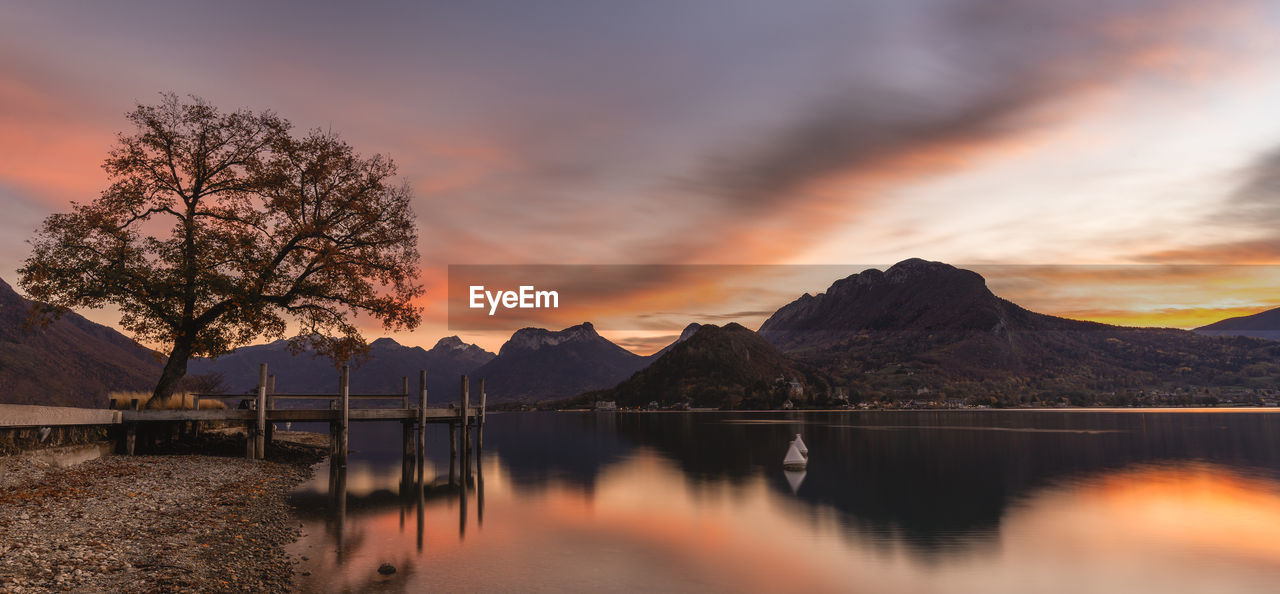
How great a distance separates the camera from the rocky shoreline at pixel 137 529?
11664 millimetres

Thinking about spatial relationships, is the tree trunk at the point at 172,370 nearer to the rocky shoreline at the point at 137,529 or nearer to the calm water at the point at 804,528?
the rocky shoreline at the point at 137,529

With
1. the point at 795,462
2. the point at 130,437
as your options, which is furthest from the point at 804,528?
the point at 130,437

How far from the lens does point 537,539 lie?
75.8 ft

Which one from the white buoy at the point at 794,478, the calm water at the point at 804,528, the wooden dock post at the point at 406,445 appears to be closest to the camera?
the calm water at the point at 804,528

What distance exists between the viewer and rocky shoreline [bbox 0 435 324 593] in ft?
38.3

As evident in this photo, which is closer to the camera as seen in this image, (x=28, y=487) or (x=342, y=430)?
(x=28, y=487)

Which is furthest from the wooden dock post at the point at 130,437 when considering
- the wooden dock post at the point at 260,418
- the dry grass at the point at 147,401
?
the wooden dock post at the point at 260,418

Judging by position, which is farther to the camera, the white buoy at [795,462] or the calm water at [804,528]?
the white buoy at [795,462]

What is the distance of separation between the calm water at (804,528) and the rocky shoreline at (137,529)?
1.50m

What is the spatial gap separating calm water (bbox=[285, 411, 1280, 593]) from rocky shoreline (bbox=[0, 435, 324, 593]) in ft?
4.91

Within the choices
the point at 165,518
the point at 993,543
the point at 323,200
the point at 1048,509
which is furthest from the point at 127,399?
the point at 1048,509

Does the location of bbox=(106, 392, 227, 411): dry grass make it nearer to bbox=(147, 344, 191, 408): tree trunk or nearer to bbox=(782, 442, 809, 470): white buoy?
bbox=(147, 344, 191, 408): tree trunk

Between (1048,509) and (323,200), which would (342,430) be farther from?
(1048,509)

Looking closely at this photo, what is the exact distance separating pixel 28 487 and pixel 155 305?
51.4 feet
